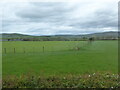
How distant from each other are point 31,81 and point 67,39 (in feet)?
114

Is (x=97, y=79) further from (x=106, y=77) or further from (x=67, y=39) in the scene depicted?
(x=67, y=39)

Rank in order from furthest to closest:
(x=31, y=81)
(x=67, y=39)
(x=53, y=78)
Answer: (x=67, y=39)
(x=53, y=78)
(x=31, y=81)

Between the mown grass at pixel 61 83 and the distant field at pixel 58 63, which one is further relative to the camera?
the distant field at pixel 58 63

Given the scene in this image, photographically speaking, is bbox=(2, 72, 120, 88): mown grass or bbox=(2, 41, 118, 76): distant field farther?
bbox=(2, 41, 118, 76): distant field

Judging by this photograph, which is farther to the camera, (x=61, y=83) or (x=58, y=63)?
(x=58, y=63)

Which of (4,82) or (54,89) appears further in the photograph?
(4,82)

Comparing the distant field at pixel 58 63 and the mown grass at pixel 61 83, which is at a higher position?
the mown grass at pixel 61 83

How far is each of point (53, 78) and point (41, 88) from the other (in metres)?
0.58

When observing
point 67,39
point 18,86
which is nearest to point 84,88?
point 18,86

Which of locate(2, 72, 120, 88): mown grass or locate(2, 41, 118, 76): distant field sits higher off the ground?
locate(2, 72, 120, 88): mown grass

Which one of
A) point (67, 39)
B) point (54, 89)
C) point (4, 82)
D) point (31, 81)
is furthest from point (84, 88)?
point (67, 39)

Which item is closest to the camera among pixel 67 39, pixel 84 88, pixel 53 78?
pixel 84 88

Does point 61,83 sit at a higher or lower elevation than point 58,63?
higher

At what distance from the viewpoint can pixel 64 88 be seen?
3.28 meters
